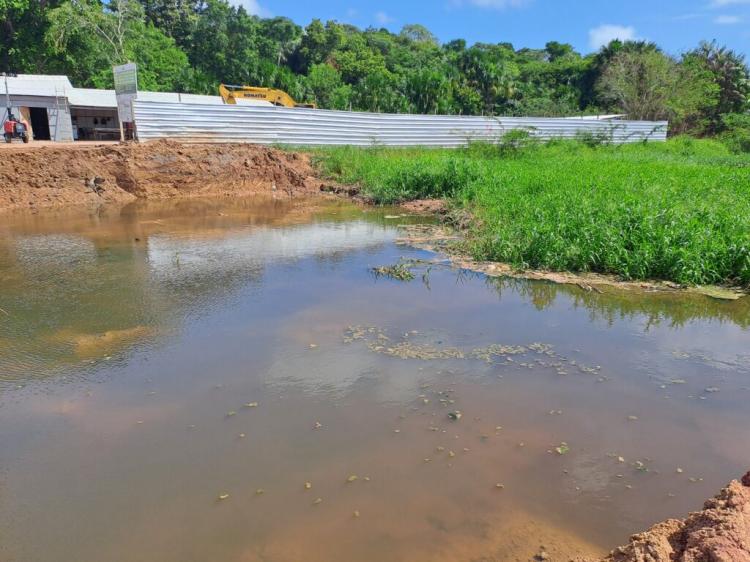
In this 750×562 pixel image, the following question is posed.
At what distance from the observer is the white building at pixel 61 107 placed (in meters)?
21.7

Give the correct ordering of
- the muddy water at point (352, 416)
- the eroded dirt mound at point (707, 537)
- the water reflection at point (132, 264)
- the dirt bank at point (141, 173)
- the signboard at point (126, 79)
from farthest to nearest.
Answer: the signboard at point (126, 79), the dirt bank at point (141, 173), the water reflection at point (132, 264), the muddy water at point (352, 416), the eroded dirt mound at point (707, 537)

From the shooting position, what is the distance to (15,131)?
1819 cm

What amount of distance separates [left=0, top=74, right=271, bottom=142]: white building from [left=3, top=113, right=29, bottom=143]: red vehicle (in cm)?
358

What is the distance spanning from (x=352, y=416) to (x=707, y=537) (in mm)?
2345

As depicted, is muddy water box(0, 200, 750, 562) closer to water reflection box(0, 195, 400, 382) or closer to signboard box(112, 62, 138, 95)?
water reflection box(0, 195, 400, 382)

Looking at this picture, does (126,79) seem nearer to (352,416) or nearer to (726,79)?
(352,416)

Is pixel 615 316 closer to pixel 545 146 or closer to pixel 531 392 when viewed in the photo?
pixel 531 392

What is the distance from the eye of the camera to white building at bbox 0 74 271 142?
21.7 metres

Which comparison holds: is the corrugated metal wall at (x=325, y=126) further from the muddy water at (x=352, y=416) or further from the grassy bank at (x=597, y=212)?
the muddy water at (x=352, y=416)

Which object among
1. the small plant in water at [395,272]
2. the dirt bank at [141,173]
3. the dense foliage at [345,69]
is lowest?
the small plant in water at [395,272]

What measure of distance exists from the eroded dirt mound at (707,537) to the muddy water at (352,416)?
519 mm

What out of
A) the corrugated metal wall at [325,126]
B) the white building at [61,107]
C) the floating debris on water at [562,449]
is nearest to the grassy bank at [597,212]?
the corrugated metal wall at [325,126]

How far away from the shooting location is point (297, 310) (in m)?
6.09

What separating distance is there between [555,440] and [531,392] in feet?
2.20
